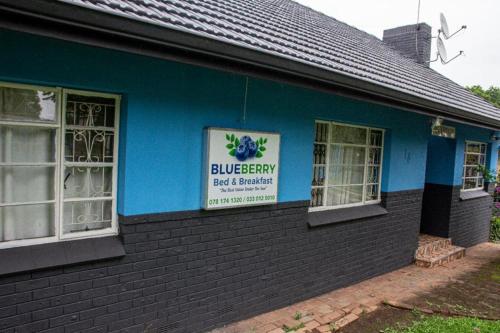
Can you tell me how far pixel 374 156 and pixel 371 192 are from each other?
2.05 feet

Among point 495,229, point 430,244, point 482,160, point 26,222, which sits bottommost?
point 495,229

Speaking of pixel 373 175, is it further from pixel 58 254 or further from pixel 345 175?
pixel 58 254

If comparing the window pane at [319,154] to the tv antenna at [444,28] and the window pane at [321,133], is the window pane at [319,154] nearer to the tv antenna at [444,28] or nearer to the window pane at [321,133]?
the window pane at [321,133]

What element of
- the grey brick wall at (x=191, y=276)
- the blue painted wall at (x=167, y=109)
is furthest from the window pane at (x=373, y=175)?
the blue painted wall at (x=167, y=109)

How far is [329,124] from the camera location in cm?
590

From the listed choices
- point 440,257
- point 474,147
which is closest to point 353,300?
point 440,257

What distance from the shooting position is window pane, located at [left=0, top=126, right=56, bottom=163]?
3213mm

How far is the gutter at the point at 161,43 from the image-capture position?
2510 millimetres

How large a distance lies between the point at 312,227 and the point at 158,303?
239 cm

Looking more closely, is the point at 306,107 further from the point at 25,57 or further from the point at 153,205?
the point at 25,57

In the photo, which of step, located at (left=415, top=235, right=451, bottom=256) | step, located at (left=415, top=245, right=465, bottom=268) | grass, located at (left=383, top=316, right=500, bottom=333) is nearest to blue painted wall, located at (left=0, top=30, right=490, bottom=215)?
grass, located at (left=383, top=316, right=500, bottom=333)

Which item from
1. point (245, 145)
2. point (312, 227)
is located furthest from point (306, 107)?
→ point (312, 227)

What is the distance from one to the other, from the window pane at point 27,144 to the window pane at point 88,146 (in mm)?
136

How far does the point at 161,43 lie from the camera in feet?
10.5
